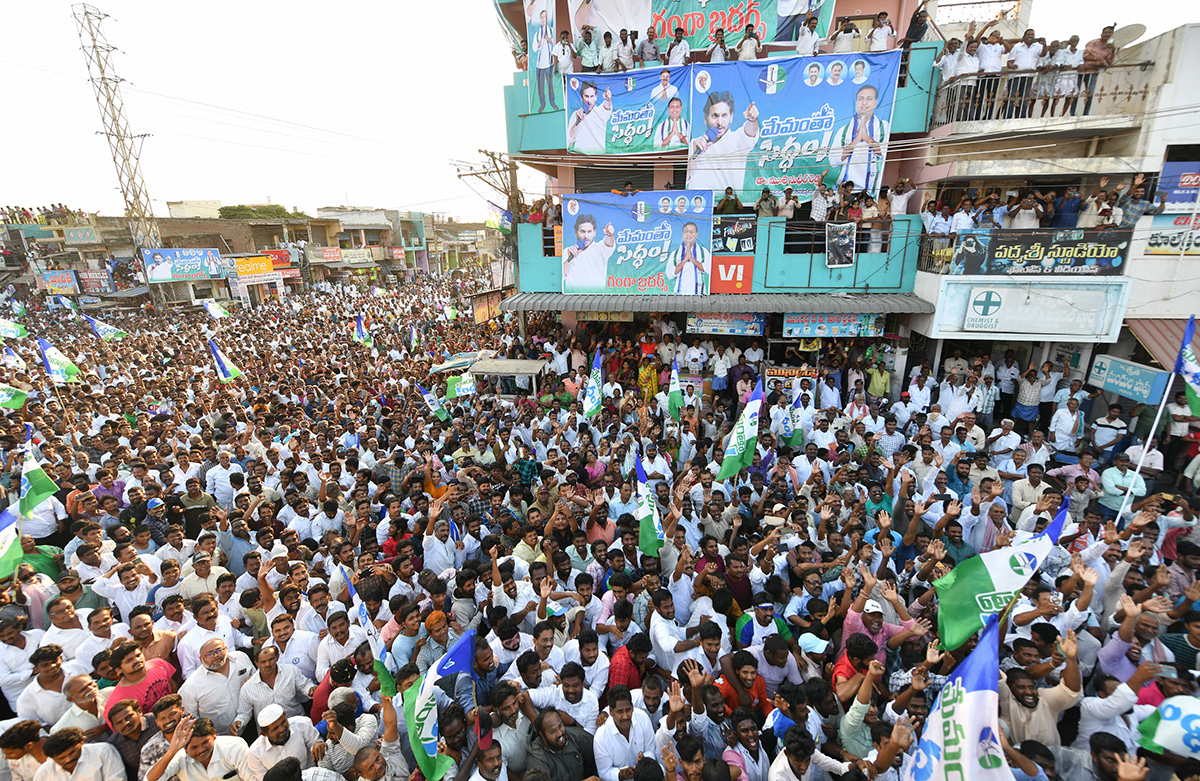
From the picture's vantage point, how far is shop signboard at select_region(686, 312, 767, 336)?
1186 cm

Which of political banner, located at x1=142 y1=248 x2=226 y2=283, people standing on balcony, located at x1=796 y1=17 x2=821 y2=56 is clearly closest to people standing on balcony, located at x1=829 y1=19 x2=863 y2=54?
people standing on balcony, located at x1=796 y1=17 x2=821 y2=56

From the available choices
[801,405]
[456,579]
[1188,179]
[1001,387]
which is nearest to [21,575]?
[456,579]

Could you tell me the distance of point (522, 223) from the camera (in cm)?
1272

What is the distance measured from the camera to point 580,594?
465 cm

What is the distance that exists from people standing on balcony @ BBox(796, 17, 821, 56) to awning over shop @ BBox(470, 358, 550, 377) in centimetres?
869

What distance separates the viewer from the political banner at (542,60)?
12250 mm

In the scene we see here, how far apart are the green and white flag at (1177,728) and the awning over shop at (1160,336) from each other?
382 inches

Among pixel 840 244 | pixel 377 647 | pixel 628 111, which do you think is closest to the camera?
pixel 377 647

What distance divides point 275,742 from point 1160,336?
45.3ft

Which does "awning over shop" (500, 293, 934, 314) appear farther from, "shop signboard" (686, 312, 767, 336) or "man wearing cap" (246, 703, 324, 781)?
"man wearing cap" (246, 703, 324, 781)

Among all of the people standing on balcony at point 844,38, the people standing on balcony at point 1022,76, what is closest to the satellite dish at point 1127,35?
the people standing on balcony at point 1022,76

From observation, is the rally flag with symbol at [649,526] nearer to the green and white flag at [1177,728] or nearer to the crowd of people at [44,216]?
the green and white flag at [1177,728]

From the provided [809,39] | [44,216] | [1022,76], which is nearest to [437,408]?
[809,39]

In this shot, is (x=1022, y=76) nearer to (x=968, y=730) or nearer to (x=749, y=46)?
(x=749, y=46)
